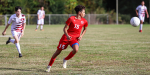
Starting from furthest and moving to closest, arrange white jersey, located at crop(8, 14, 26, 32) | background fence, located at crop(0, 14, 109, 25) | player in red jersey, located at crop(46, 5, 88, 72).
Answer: background fence, located at crop(0, 14, 109, 25)
white jersey, located at crop(8, 14, 26, 32)
player in red jersey, located at crop(46, 5, 88, 72)

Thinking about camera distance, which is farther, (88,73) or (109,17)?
(109,17)

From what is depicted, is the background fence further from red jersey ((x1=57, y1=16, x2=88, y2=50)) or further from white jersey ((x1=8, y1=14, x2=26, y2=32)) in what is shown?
red jersey ((x1=57, y1=16, x2=88, y2=50))

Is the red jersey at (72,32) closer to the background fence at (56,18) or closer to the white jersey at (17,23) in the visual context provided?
the white jersey at (17,23)

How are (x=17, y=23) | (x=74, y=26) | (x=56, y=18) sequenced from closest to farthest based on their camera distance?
(x=74, y=26), (x=17, y=23), (x=56, y=18)

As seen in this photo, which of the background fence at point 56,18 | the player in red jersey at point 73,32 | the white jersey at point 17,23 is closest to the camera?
the player in red jersey at point 73,32

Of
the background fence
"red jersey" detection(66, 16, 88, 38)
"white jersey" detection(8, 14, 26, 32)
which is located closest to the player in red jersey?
"red jersey" detection(66, 16, 88, 38)

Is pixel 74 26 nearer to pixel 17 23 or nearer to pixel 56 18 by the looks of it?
pixel 17 23

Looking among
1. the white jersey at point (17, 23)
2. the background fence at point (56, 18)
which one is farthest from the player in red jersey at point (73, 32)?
the background fence at point (56, 18)

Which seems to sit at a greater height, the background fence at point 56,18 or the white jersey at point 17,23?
the white jersey at point 17,23

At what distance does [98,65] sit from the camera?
714cm

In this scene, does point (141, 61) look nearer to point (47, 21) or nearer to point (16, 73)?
point (16, 73)

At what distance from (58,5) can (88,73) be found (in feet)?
144

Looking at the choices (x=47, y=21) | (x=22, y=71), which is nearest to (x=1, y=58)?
(x=22, y=71)

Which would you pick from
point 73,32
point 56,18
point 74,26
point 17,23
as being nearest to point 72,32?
point 73,32
